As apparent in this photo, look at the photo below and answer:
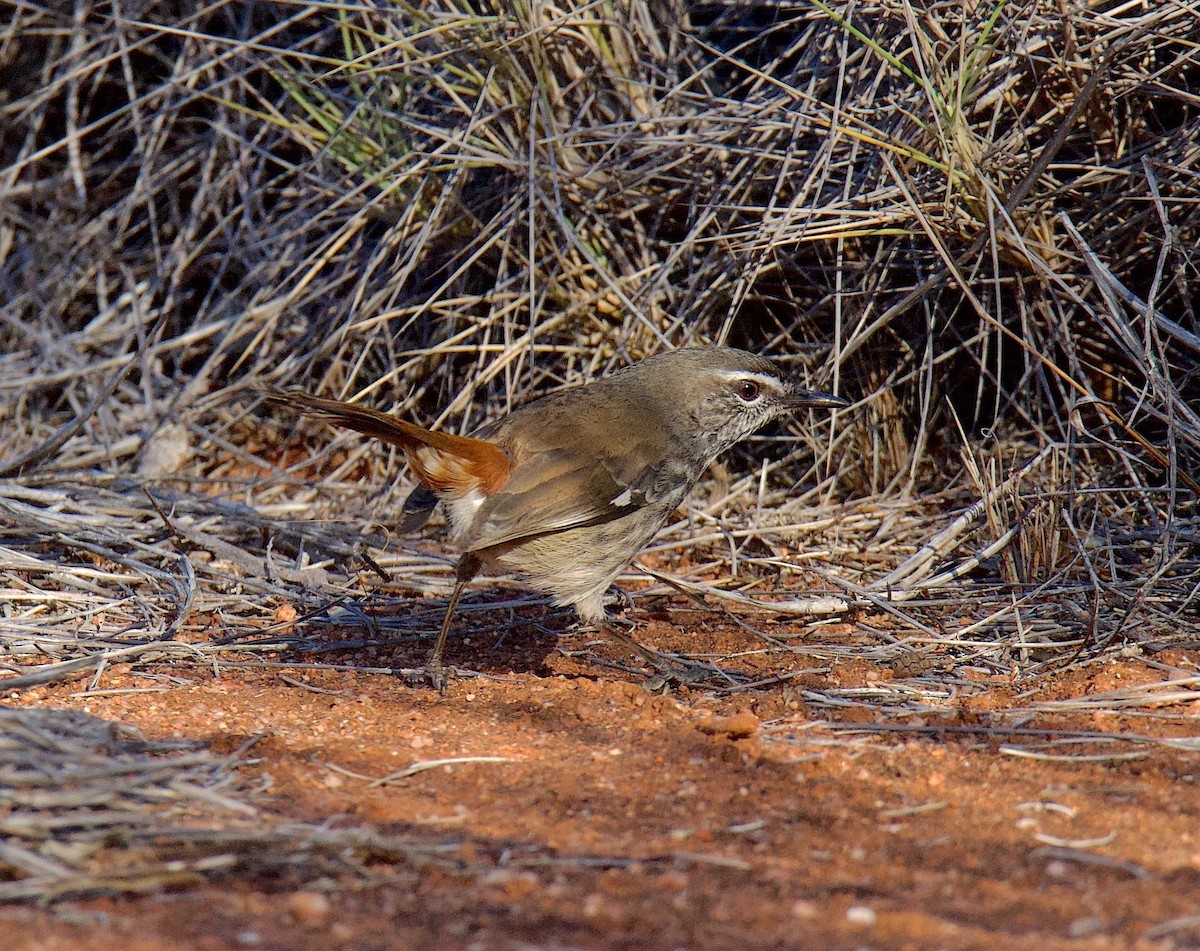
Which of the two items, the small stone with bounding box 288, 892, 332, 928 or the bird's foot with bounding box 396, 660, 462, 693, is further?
the bird's foot with bounding box 396, 660, 462, 693

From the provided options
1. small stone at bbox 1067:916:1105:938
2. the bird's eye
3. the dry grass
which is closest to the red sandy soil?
small stone at bbox 1067:916:1105:938

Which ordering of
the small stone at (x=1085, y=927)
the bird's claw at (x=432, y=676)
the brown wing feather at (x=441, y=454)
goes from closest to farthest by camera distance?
the small stone at (x=1085, y=927)
the brown wing feather at (x=441, y=454)
the bird's claw at (x=432, y=676)

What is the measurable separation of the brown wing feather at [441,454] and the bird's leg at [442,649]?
0.86 ft

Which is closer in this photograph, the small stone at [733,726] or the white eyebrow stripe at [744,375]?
the small stone at [733,726]

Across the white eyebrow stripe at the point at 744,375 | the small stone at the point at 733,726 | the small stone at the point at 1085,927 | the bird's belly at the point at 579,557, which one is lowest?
the small stone at the point at 733,726

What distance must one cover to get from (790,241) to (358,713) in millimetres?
2555

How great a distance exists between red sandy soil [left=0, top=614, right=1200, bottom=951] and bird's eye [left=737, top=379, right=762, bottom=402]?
1.16 m

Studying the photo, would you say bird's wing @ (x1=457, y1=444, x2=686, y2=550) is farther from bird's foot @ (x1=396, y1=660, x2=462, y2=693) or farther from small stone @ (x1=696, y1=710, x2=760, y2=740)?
small stone @ (x1=696, y1=710, x2=760, y2=740)

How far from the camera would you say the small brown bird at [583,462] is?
13.7 ft

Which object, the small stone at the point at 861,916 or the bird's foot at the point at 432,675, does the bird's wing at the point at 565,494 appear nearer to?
the bird's foot at the point at 432,675

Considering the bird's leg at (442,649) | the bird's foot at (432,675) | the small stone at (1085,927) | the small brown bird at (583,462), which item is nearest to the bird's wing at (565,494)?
the small brown bird at (583,462)

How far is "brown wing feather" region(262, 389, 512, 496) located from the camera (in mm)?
3967

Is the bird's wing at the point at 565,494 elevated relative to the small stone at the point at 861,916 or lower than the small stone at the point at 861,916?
elevated

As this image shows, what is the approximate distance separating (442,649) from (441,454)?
2.28ft
